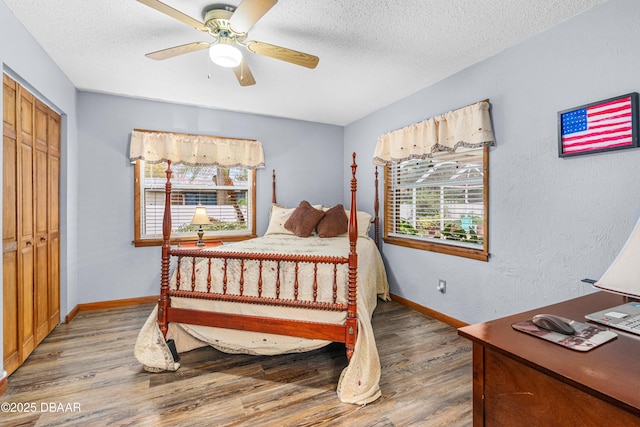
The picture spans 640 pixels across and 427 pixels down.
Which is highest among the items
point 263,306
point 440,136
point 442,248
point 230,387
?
point 440,136

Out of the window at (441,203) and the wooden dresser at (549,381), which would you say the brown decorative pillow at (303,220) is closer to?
the window at (441,203)

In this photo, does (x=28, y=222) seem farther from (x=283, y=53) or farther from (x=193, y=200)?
(x=283, y=53)

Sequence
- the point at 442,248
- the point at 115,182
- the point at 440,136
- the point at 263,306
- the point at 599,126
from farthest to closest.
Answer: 1. the point at 115,182
2. the point at 442,248
3. the point at 440,136
4. the point at 263,306
5. the point at 599,126

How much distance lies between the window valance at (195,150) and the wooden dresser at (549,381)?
141 inches

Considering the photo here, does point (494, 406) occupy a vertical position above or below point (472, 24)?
below

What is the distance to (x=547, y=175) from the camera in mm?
2295

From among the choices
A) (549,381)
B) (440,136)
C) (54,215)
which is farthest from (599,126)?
(54,215)

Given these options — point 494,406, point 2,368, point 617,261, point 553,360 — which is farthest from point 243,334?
point 617,261

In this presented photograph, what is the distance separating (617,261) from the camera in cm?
89

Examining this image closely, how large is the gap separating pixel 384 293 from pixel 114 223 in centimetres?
329

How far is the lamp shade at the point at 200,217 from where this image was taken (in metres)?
3.66

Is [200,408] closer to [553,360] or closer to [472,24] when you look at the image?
[553,360]

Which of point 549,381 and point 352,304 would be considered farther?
point 352,304

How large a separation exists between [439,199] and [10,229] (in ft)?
11.8
